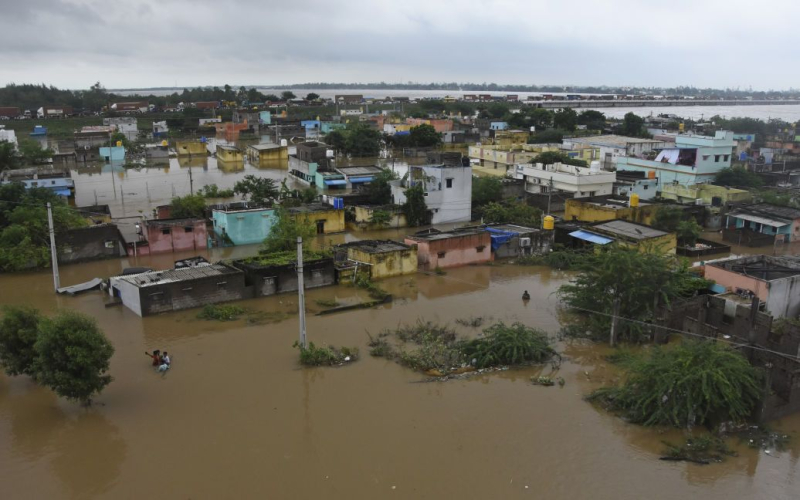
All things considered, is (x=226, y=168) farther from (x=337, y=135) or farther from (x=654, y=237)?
(x=654, y=237)

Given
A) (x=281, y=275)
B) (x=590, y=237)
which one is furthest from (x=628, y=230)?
(x=281, y=275)

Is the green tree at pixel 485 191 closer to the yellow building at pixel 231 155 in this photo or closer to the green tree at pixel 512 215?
the green tree at pixel 512 215

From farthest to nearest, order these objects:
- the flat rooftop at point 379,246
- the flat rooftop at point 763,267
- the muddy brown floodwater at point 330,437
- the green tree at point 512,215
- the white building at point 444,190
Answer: the white building at point 444,190 → the green tree at point 512,215 → the flat rooftop at point 379,246 → the flat rooftop at point 763,267 → the muddy brown floodwater at point 330,437

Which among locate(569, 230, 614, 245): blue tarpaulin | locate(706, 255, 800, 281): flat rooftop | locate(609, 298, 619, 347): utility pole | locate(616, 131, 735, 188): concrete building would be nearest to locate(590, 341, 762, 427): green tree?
locate(609, 298, 619, 347): utility pole

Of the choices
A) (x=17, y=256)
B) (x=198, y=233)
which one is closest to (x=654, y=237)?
(x=198, y=233)

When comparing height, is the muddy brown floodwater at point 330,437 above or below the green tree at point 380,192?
below

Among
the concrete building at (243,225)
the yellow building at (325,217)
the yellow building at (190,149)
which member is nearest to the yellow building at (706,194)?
the yellow building at (325,217)
